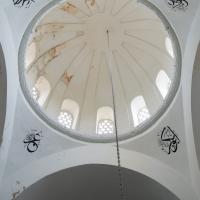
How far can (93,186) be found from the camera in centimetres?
1088

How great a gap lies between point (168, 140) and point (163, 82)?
2.05m

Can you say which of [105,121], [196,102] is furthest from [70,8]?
[196,102]

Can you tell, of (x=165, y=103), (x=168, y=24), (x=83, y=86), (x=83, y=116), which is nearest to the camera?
(x=168, y=24)

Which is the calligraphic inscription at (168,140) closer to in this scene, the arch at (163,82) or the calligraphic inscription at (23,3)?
the arch at (163,82)

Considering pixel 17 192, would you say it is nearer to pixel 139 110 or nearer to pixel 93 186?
pixel 93 186

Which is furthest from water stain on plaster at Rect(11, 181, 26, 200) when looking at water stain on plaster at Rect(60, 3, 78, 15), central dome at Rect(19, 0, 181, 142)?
water stain on plaster at Rect(60, 3, 78, 15)

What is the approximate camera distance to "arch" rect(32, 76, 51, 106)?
11727mm

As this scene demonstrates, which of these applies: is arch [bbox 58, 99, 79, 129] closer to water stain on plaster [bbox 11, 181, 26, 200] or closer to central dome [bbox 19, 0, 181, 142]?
central dome [bbox 19, 0, 181, 142]

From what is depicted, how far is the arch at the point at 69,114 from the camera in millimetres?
11774

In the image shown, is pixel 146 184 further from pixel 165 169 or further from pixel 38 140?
pixel 38 140

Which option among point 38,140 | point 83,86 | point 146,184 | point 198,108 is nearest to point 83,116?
point 83,86

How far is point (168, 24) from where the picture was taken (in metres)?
9.82

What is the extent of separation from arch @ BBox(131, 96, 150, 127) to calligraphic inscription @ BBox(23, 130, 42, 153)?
2.69 meters

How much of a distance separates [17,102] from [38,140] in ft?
3.46
